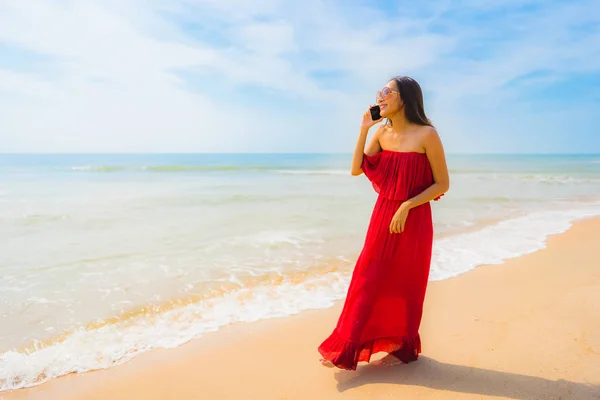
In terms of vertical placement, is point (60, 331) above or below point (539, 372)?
below

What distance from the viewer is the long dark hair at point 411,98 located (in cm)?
271

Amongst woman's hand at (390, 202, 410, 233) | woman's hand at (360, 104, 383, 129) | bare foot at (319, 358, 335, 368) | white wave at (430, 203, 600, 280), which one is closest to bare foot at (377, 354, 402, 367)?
bare foot at (319, 358, 335, 368)

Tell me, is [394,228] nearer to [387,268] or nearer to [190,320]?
[387,268]

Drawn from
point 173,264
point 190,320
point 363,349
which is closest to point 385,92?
point 363,349

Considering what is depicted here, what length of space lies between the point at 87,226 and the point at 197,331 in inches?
269

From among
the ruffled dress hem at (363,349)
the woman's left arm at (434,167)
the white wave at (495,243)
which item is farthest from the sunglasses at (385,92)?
the white wave at (495,243)

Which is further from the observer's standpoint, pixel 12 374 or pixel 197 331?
pixel 197 331

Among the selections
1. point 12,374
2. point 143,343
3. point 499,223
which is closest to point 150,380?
point 143,343

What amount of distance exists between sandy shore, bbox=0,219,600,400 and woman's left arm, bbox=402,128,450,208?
1279mm

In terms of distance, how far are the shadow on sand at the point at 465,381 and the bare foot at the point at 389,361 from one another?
4 centimetres

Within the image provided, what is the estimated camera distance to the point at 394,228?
2.74 meters

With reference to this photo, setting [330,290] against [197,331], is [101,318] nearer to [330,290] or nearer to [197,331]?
[197,331]

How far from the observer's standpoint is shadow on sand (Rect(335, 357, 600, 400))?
269cm

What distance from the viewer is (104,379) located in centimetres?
327
